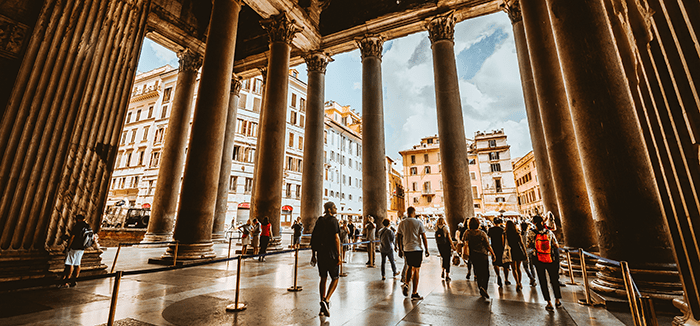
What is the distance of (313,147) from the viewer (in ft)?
44.5

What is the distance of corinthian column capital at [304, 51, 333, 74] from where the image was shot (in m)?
15.3

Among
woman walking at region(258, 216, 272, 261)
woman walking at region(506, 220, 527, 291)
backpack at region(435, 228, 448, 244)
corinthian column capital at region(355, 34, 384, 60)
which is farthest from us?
corinthian column capital at region(355, 34, 384, 60)

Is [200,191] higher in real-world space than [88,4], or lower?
lower

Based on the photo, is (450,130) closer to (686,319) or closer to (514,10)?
(514,10)

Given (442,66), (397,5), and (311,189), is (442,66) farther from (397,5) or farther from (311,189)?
(311,189)

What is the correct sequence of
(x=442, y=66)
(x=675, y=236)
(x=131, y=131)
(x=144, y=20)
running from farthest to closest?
(x=131, y=131)
(x=442, y=66)
(x=144, y=20)
(x=675, y=236)

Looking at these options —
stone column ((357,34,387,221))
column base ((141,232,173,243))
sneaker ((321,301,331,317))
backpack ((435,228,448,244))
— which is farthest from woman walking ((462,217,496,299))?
column base ((141,232,173,243))

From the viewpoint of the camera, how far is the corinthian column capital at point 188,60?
15.2m

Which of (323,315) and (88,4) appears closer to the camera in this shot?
(323,315)

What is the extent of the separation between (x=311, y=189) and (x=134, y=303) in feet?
28.8

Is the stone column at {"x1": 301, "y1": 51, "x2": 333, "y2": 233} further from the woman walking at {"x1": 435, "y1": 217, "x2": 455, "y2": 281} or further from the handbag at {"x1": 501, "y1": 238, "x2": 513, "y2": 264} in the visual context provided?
the handbag at {"x1": 501, "y1": 238, "x2": 513, "y2": 264}

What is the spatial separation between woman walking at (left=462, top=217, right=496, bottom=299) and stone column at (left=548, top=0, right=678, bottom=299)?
5.40 ft

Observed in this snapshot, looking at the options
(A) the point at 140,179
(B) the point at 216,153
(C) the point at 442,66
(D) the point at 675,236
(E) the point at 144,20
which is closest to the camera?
(D) the point at 675,236

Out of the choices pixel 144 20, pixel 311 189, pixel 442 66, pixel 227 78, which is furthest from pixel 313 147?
pixel 144 20
